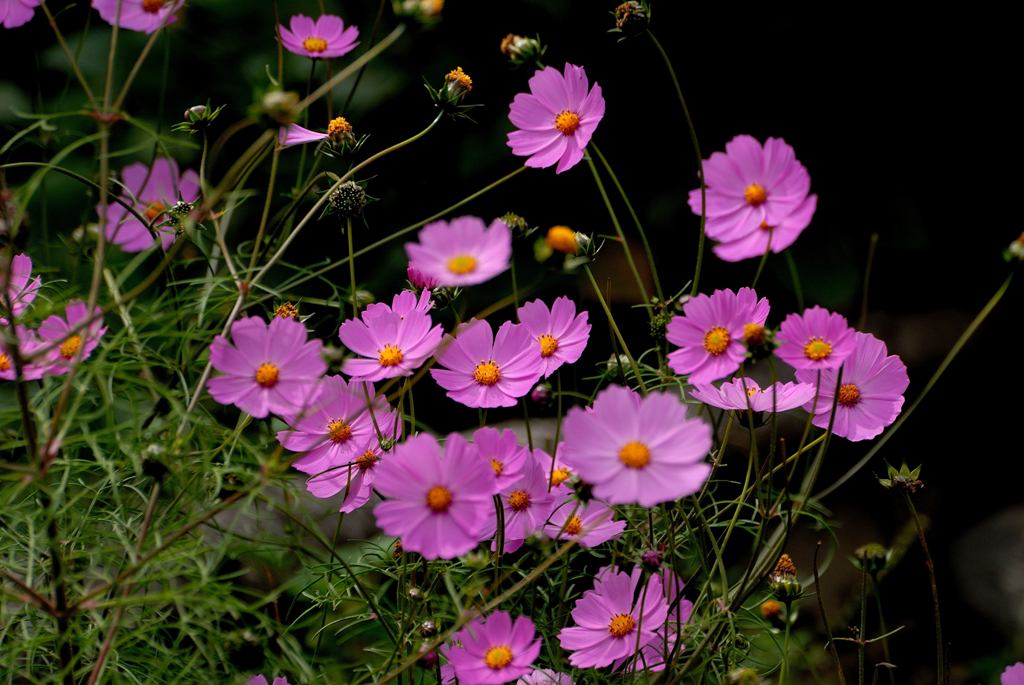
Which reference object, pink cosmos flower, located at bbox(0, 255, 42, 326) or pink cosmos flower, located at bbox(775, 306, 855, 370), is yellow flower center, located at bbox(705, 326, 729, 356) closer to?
pink cosmos flower, located at bbox(775, 306, 855, 370)

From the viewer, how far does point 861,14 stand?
1372 mm

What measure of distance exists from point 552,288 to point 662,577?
71cm

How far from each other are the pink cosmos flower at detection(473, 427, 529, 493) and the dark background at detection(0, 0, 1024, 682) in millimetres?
629

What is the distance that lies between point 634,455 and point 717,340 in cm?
8

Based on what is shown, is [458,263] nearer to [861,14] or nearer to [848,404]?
[848,404]

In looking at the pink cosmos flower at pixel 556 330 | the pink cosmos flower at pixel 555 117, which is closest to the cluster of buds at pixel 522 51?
the pink cosmos flower at pixel 555 117

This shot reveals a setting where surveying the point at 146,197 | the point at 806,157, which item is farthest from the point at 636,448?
the point at 806,157

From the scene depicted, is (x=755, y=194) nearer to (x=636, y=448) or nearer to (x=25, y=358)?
(x=636, y=448)

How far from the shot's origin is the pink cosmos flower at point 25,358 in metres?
0.44

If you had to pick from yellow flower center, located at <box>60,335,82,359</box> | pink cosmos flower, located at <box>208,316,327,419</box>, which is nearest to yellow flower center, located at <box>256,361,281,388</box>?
pink cosmos flower, located at <box>208,316,327,419</box>

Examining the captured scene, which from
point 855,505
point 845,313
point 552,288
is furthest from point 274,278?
point 855,505

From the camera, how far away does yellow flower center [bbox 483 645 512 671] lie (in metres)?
0.48

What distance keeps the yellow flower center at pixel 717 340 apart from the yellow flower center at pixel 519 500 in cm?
14

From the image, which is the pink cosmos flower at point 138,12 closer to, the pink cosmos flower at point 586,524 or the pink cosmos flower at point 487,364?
the pink cosmos flower at point 487,364
